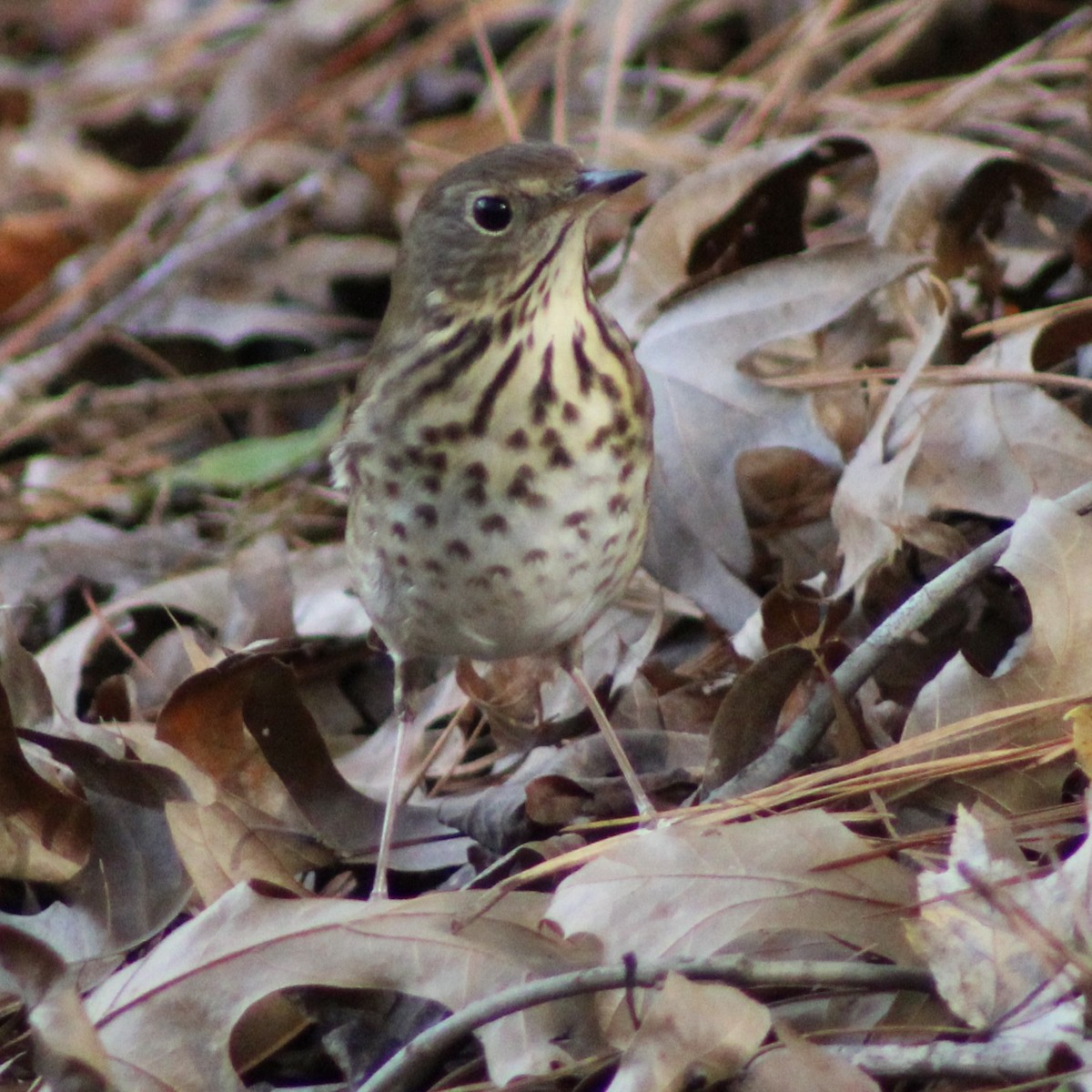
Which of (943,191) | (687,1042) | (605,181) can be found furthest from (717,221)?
(687,1042)

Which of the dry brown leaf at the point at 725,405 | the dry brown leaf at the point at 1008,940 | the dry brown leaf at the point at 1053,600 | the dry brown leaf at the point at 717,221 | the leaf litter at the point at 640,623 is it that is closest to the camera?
the dry brown leaf at the point at 1008,940

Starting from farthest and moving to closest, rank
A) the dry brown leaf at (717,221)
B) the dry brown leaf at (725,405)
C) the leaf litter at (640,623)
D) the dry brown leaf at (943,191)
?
the dry brown leaf at (717,221) < the dry brown leaf at (943,191) < the dry brown leaf at (725,405) < the leaf litter at (640,623)

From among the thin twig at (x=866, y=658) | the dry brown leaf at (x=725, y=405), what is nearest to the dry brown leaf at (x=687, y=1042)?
the thin twig at (x=866, y=658)

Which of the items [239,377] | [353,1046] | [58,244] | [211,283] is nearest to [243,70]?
[58,244]

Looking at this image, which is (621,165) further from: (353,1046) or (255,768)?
(353,1046)

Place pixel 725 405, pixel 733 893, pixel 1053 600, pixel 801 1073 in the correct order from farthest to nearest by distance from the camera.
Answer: pixel 725 405 < pixel 1053 600 < pixel 733 893 < pixel 801 1073

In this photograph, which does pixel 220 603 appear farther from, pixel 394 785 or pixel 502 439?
pixel 502 439

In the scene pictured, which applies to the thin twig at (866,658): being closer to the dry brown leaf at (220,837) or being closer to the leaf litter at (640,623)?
the leaf litter at (640,623)
